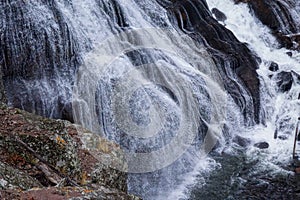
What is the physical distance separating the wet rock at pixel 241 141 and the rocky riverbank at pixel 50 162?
6630mm

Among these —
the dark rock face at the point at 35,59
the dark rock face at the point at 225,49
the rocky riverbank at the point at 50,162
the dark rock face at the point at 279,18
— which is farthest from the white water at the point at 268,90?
the rocky riverbank at the point at 50,162

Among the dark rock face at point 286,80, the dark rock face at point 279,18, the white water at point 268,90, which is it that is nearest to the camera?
the white water at point 268,90

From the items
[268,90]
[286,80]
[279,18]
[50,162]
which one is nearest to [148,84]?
[268,90]

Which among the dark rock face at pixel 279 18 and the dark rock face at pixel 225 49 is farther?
the dark rock face at pixel 279 18

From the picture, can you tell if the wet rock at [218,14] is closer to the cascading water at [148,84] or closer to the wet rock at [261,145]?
the cascading water at [148,84]

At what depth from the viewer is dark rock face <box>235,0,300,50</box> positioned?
16984 millimetres

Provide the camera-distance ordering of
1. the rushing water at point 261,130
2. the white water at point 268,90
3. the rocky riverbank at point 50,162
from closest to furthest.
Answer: the rocky riverbank at point 50,162
the rushing water at point 261,130
the white water at point 268,90

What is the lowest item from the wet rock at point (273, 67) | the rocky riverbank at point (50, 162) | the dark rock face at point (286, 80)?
the dark rock face at point (286, 80)

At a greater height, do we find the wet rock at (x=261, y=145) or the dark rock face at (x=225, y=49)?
the dark rock face at (x=225, y=49)

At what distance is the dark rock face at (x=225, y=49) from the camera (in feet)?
44.9

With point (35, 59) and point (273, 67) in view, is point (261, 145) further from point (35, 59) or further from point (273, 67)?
point (35, 59)

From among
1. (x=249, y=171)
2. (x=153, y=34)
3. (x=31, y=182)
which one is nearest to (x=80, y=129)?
(x=31, y=182)

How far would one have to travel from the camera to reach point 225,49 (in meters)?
14.6

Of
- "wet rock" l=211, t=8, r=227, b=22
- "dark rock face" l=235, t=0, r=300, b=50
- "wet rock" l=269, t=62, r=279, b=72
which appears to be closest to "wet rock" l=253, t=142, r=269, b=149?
"wet rock" l=269, t=62, r=279, b=72
